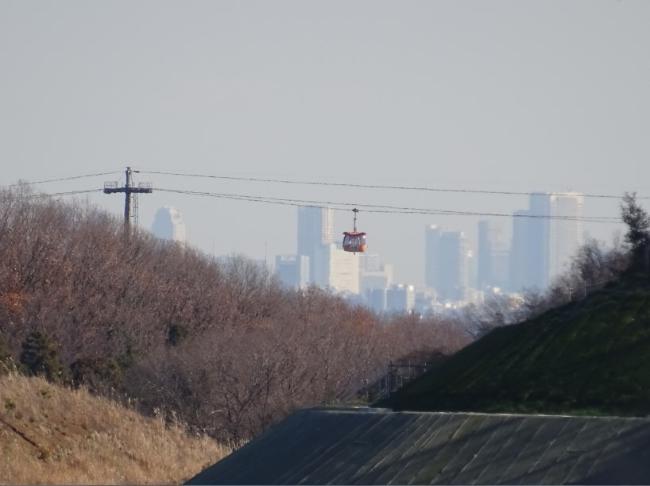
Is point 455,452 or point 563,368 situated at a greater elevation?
point 563,368

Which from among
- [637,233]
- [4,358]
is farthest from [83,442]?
[637,233]

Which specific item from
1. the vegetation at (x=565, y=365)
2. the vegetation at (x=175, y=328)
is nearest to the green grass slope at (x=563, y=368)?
the vegetation at (x=565, y=365)

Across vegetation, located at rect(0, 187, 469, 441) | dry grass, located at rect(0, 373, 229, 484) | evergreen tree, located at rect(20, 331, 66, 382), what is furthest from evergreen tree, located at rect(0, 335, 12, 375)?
dry grass, located at rect(0, 373, 229, 484)

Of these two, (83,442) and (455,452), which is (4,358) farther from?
(455,452)

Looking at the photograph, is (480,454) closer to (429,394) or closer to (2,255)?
(429,394)

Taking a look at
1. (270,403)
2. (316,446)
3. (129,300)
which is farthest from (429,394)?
(129,300)

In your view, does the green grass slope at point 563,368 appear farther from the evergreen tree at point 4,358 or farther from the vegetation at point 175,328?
the evergreen tree at point 4,358
